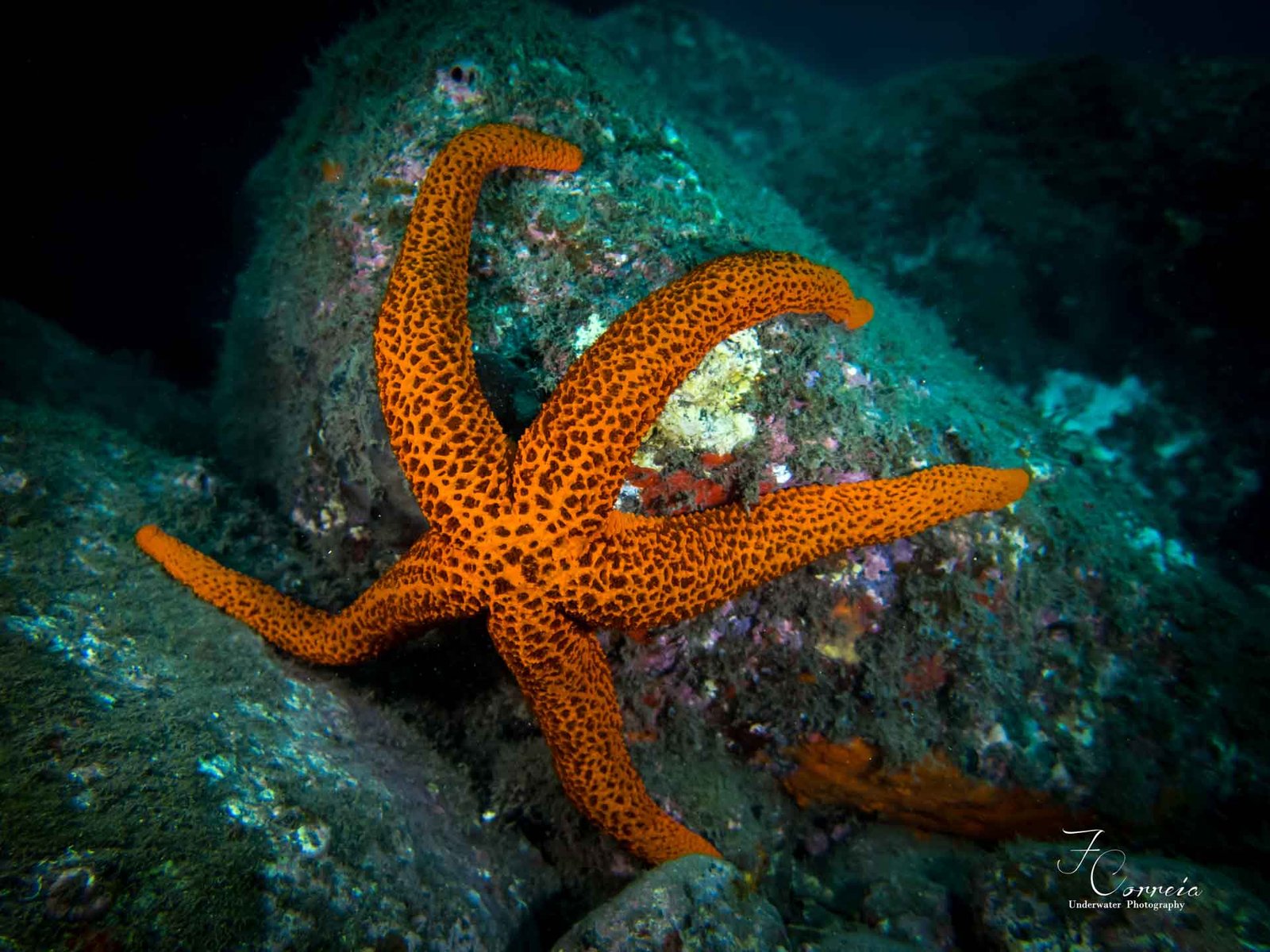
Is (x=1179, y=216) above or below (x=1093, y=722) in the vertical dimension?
above

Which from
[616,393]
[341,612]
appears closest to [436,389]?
[616,393]

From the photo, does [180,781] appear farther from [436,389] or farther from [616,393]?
[616,393]

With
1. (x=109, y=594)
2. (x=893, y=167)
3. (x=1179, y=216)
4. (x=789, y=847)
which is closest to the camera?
(x=109, y=594)

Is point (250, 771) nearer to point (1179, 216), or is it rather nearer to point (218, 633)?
point (218, 633)

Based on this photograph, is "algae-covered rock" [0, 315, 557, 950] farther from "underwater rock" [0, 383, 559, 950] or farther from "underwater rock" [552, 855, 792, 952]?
"underwater rock" [552, 855, 792, 952]

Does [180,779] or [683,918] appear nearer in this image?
[180,779]

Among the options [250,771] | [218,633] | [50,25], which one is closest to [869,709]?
[250,771]
